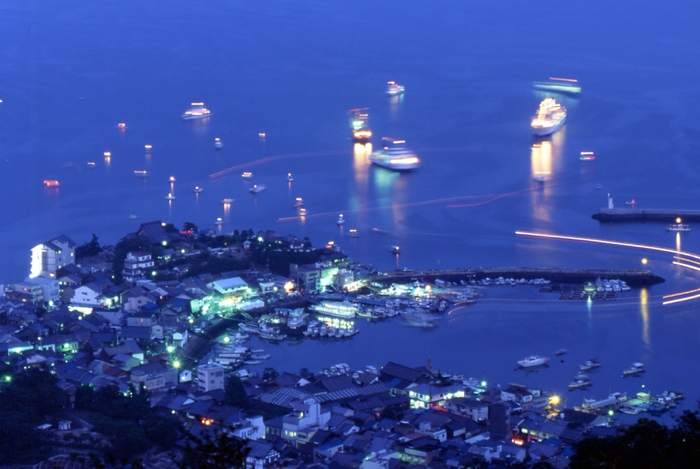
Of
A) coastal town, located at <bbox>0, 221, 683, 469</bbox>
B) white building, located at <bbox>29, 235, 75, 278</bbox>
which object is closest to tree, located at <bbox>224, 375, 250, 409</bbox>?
coastal town, located at <bbox>0, 221, 683, 469</bbox>

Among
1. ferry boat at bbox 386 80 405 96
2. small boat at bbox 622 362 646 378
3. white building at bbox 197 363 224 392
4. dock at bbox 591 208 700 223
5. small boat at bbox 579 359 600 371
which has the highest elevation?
ferry boat at bbox 386 80 405 96

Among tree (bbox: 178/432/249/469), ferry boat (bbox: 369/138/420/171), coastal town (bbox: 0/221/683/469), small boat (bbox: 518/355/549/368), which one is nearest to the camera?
tree (bbox: 178/432/249/469)

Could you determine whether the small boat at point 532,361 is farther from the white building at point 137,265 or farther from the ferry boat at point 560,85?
the ferry boat at point 560,85

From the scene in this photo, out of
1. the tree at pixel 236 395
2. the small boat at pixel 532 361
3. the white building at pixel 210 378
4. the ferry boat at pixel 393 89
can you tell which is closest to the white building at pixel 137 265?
the white building at pixel 210 378

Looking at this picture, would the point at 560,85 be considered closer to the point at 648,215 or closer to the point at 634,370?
the point at 648,215

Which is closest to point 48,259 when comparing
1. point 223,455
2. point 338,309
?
point 338,309

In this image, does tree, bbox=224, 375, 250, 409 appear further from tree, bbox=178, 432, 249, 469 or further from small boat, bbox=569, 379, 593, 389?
tree, bbox=178, 432, 249, 469

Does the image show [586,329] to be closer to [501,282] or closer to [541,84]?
[501,282]
